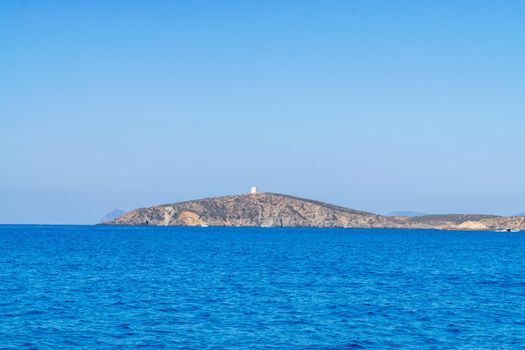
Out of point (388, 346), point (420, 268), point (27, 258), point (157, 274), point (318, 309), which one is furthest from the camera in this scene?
point (27, 258)

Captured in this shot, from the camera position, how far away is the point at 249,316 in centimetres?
5088

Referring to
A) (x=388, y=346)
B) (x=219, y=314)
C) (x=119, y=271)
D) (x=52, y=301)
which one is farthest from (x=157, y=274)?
(x=388, y=346)

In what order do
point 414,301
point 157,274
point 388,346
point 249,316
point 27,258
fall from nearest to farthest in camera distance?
point 388,346 → point 249,316 → point 414,301 → point 157,274 → point 27,258

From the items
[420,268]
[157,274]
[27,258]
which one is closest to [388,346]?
[157,274]

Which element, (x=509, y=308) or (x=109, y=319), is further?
(x=509, y=308)

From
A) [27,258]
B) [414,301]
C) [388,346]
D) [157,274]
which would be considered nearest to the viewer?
[388,346]

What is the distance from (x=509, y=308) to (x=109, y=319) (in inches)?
1338

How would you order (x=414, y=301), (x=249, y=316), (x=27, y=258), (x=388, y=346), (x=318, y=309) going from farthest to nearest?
1. (x=27, y=258)
2. (x=414, y=301)
3. (x=318, y=309)
4. (x=249, y=316)
5. (x=388, y=346)

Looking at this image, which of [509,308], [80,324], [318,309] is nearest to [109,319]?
[80,324]

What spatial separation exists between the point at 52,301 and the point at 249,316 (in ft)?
Result: 60.8

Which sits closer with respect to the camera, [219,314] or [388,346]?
[388,346]

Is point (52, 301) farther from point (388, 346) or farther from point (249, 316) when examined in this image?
point (388, 346)

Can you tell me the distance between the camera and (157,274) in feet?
273

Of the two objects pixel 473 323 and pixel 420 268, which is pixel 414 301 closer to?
pixel 473 323
